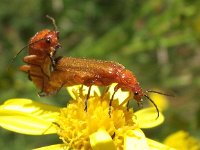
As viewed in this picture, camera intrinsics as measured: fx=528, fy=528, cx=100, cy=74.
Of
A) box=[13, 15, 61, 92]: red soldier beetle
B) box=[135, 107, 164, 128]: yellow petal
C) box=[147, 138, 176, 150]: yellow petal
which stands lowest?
box=[147, 138, 176, 150]: yellow petal

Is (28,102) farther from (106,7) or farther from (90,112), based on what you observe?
(106,7)

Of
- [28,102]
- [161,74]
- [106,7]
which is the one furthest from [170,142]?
[106,7]

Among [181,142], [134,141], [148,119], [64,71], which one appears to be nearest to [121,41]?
[181,142]

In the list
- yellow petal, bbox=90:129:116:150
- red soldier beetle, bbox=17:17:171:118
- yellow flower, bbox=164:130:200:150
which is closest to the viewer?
yellow petal, bbox=90:129:116:150

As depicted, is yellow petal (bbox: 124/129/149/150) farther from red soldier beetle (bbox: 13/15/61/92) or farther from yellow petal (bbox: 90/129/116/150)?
red soldier beetle (bbox: 13/15/61/92)

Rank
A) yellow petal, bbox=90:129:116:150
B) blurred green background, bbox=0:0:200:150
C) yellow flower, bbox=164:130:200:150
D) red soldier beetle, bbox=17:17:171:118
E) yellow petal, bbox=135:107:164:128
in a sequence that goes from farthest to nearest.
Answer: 1. blurred green background, bbox=0:0:200:150
2. yellow flower, bbox=164:130:200:150
3. yellow petal, bbox=135:107:164:128
4. red soldier beetle, bbox=17:17:171:118
5. yellow petal, bbox=90:129:116:150

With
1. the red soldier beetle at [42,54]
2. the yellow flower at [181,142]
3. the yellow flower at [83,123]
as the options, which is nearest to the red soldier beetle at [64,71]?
the red soldier beetle at [42,54]

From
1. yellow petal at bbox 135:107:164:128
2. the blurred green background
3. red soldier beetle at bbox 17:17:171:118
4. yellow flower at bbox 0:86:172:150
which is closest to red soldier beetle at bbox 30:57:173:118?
red soldier beetle at bbox 17:17:171:118
